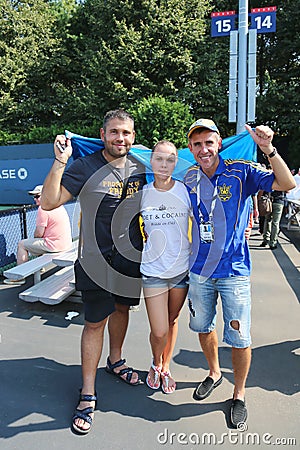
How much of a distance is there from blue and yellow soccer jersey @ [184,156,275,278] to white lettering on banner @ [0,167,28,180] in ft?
37.8

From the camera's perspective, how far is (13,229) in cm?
550

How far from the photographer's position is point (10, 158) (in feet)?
43.3

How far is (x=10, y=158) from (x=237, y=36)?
932 centimetres

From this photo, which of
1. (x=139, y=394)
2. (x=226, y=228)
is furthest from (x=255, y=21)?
(x=139, y=394)

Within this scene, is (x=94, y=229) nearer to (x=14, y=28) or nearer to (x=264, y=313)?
(x=264, y=313)

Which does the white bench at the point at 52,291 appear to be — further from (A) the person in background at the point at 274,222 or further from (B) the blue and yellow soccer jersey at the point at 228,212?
(A) the person in background at the point at 274,222

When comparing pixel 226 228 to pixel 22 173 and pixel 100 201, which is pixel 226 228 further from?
pixel 22 173

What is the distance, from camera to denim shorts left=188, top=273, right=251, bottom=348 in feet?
7.24

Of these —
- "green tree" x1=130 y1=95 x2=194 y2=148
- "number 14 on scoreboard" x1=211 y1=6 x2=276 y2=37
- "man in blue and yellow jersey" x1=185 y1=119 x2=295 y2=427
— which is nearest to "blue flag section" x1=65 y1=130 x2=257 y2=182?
"man in blue and yellow jersey" x1=185 y1=119 x2=295 y2=427

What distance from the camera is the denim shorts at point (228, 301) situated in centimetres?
221

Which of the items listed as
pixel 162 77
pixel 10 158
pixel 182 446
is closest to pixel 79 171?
pixel 182 446

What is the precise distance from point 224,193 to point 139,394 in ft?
5.10

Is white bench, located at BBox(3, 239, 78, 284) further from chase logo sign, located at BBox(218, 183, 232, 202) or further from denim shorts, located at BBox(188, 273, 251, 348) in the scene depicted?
chase logo sign, located at BBox(218, 183, 232, 202)

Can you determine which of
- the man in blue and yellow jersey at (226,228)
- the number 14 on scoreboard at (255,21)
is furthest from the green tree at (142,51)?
the man in blue and yellow jersey at (226,228)
